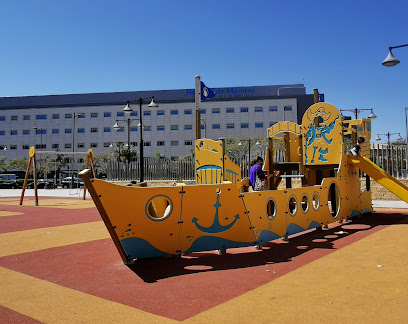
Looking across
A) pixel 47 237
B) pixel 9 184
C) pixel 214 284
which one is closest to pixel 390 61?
pixel 214 284

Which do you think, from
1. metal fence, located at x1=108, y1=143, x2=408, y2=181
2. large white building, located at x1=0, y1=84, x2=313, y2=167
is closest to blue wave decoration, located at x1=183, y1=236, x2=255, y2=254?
metal fence, located at x1=108, y1=143, x2=408, y2=181

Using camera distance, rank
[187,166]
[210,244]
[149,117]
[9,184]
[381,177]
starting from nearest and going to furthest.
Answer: [210,244] < [381,177] < [187,166] < [9,184] < [149,117]

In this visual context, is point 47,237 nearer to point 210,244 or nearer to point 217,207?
point 210,244

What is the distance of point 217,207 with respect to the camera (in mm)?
6434

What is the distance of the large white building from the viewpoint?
6625 cm

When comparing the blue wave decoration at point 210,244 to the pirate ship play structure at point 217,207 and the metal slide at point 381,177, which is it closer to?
the pirate ship play structure at point 217,207

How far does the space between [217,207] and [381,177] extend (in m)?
5.99

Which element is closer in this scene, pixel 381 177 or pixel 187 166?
pixel 381 177

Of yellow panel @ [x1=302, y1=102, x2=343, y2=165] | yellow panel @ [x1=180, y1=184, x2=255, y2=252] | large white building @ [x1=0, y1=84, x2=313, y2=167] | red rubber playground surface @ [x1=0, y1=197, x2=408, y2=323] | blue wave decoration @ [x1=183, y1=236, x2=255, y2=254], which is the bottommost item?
red rubber playground surface @ [x1=0, y1=197, x2=408, y2=323]

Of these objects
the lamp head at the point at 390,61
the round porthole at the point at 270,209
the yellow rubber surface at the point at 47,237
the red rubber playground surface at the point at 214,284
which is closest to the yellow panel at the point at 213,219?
the red rubber playground surface at the point at 214,284

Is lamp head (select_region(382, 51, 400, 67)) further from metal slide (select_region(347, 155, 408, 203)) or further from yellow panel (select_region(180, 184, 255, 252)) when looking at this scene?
yellow panel (select_region(180, 184, 255, 252))

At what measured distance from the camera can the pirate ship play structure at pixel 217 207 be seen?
5.45m

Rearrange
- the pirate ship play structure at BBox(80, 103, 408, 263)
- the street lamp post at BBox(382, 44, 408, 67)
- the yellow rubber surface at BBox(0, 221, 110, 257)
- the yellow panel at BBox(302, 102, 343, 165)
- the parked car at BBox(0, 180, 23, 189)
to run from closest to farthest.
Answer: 1. the pirate ship play structure at BBox(80, 103, 408, 263)
2. the yellow rubber surface at BBox(0, 221, 110, 257)
3. the yellow panel at BBox(302, 102, 343, 165)
4. the street lamp post at BBox(382, 44, 408, 67)
5. the parked car at BBox(0, 180, 23, 189)

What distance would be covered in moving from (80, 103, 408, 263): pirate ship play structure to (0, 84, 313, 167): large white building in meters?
53.5
